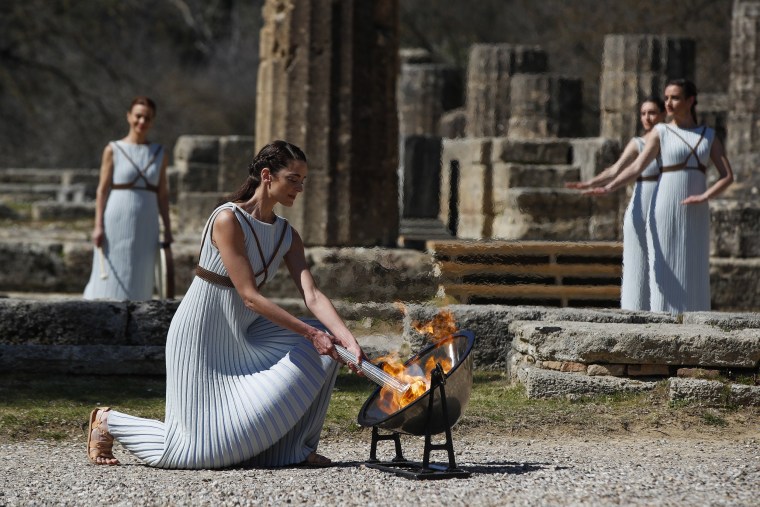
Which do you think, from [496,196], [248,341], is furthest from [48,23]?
[248,341]

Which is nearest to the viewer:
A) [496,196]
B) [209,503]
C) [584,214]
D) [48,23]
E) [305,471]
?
[209,503]

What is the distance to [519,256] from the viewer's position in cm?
984

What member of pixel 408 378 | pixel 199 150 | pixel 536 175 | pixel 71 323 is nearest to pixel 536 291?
pixel 71 323

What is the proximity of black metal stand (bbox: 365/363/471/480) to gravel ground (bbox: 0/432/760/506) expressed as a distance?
0.05 metres

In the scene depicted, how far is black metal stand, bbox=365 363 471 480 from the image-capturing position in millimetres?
5613

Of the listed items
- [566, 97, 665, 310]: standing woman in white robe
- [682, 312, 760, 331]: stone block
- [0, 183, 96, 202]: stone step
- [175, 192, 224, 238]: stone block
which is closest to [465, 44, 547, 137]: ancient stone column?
[175, 192, 224, 238]: stone block

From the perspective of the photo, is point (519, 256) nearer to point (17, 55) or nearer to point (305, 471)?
point (305, 471)

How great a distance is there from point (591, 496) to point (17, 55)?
37592mm

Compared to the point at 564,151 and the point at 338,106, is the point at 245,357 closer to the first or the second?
the point at 338,106

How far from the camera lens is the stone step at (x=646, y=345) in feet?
25.4

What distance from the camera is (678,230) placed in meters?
9.22

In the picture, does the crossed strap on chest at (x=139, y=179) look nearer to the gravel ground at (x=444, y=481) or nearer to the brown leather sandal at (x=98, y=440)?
the gravel ground at (x=444, y=481)

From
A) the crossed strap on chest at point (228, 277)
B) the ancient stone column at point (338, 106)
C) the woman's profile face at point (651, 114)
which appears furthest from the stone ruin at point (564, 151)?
the crossed strap on chest at point (228, 277)

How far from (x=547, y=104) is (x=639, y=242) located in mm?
11142
